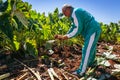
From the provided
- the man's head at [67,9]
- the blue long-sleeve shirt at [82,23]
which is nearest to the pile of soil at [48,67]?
the blue long-sleeve shirt at [82,23]

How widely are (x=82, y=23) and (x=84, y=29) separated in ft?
0.42

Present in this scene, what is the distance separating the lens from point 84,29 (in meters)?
6.48

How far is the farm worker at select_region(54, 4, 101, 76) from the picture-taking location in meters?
6.28

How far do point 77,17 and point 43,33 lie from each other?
134 cm

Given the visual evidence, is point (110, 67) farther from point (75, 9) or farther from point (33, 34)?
point (33, 34)

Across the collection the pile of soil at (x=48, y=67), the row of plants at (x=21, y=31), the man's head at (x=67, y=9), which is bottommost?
the pile of soil at (x=48, y=67)

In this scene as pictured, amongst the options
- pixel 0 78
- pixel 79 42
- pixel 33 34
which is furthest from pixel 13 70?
pixel 79 42

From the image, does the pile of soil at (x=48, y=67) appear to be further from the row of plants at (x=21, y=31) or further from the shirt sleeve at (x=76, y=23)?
the shirt sleeve at (x=76, y=23)

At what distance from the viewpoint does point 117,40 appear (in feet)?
30.8

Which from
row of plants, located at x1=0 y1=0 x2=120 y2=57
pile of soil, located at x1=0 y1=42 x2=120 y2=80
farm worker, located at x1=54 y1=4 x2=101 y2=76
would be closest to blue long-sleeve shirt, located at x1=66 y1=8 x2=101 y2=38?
farm worker, located at x1=54 y1=4 x2=101 y2=76

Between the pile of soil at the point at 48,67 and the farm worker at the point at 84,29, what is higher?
the farm worker at the point at 84,29

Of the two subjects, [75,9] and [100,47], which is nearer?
[75,9]

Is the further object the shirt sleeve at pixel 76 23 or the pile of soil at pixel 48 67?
the shirt sleeve at pixel 76 23

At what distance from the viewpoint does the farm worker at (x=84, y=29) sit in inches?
247
